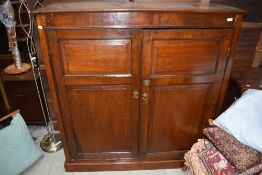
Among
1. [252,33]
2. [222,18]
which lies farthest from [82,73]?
[252,33]

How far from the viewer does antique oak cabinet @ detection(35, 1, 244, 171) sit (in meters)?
1.12

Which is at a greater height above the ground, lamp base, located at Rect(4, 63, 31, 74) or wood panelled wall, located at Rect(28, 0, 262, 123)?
wood panelled wall, located at Rect(28, 0, 262, 123)

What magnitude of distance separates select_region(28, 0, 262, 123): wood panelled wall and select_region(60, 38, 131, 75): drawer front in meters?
0.57

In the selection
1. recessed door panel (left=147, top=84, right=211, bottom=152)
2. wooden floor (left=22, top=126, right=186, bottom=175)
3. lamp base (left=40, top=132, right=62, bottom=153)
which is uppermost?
recessed door panel (left=147, top=84, right=211, bottom=152)

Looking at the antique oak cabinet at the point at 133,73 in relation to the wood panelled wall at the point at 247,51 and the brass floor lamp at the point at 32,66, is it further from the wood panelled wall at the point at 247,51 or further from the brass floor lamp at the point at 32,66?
the brass floor lamp at the point at 32,66

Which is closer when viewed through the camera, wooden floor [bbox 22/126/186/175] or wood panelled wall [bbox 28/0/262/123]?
wood panelled wall [bbox 28/0/262/123]

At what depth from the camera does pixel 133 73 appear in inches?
49.7

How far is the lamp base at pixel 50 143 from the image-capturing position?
1862mm

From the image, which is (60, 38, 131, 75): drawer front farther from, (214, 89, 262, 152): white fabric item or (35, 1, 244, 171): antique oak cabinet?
(214, 89, 262, 152): white fabric item

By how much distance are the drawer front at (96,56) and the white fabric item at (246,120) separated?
69cm

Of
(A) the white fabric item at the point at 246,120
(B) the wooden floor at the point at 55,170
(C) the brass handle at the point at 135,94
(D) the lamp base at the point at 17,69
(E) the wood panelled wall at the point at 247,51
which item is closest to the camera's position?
(A) the white fabric item at the point at 246,120

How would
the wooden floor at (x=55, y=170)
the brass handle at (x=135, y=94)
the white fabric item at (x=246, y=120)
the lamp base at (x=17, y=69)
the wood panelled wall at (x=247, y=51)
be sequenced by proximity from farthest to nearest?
1. the lamp base at (x=17, y=69)
2. the wooden floor at (x=55, y=170)
3. the wood panelled wall at (x=247, y=51)
4. the brass handle at (x=135, y=94)
5. the white fabric item at (x=246, y=120)

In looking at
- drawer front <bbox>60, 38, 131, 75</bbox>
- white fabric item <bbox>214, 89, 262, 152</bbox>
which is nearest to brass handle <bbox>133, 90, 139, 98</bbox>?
drawer front <bbox>60, 38, 131, 75</bbox>

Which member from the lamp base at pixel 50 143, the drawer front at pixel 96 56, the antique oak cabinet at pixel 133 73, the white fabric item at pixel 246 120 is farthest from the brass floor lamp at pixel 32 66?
the white fabric item at pixel 246 120
